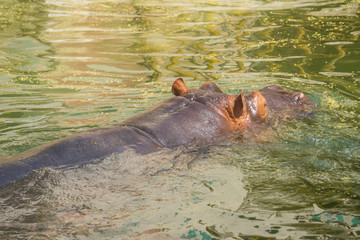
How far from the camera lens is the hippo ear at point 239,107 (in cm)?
472

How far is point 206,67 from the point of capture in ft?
27.1

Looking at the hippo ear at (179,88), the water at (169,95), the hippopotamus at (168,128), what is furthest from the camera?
the hippo ear at (179,88)

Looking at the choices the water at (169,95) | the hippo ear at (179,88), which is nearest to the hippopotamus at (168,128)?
the hippo ear at (179,88)

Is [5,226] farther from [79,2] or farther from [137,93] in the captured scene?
[79,2]

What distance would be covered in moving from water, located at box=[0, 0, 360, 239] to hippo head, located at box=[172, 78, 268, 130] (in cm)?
23

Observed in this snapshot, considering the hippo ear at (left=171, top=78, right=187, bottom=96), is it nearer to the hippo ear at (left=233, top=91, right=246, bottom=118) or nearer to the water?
the hippo ear at (left=233, top=91, right=246, bottom=118)

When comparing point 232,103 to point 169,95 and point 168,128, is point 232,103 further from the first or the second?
point 169,95

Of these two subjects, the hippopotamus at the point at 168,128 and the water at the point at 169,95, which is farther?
the hippopotamus at the point at 168,128

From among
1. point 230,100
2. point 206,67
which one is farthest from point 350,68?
point 230,100

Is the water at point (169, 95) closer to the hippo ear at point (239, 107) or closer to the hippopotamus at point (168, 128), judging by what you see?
the hippopotamus at point (168, 128)

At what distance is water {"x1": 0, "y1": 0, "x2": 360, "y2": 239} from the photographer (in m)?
3.09

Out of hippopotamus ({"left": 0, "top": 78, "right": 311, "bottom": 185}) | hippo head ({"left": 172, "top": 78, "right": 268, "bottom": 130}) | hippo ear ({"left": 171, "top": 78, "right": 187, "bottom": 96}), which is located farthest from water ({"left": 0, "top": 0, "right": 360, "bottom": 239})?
hippo ear ({"left": 171, "top": 78, "right": 187, "bottom": 96})

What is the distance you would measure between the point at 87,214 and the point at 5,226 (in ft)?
1.58

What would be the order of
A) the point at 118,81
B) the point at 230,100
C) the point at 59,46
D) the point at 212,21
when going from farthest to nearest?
the point at 212,21
the point at 59,46
the point at 118,81
the point at 230,100
